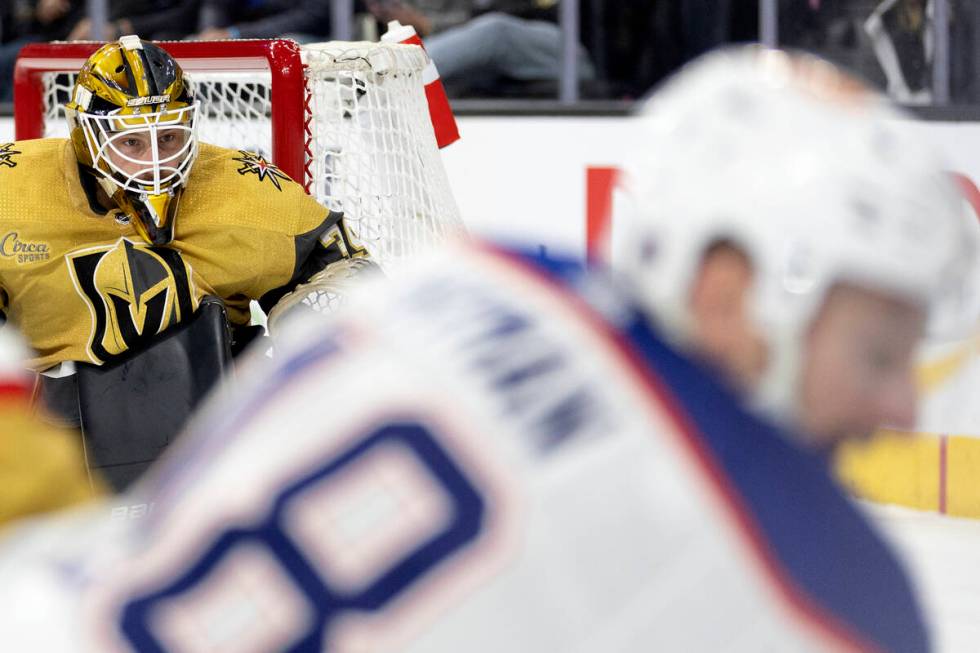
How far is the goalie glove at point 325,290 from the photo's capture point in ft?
7.63

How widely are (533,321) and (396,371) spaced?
0.21 feet

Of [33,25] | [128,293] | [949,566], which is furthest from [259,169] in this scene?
[33,25]

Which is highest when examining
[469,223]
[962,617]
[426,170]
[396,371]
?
[396,371]

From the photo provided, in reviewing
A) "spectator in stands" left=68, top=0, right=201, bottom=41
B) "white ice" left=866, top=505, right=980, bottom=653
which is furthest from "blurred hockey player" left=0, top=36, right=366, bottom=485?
"spectator in stands" left=68, top=0, right=201, bottom=41

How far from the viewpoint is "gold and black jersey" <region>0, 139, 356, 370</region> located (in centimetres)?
228

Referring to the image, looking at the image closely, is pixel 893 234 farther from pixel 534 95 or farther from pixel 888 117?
pixel 534 95

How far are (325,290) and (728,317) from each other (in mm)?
1688

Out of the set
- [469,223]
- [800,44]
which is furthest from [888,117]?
[800,44]

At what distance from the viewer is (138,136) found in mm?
2346

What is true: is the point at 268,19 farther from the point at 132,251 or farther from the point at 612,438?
the point at 612,438

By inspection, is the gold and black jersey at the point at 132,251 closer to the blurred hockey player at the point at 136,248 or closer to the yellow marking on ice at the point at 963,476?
the blurred hockey player at the point at 136,248

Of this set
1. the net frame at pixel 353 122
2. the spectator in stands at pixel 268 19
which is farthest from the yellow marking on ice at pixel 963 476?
the spectator in stands at pixel 268 19

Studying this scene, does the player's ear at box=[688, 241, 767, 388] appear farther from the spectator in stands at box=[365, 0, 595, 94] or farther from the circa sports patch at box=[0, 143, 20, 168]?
the spectator in stands at box=[365, 0, 595, 94]

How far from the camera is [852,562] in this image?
676mm
